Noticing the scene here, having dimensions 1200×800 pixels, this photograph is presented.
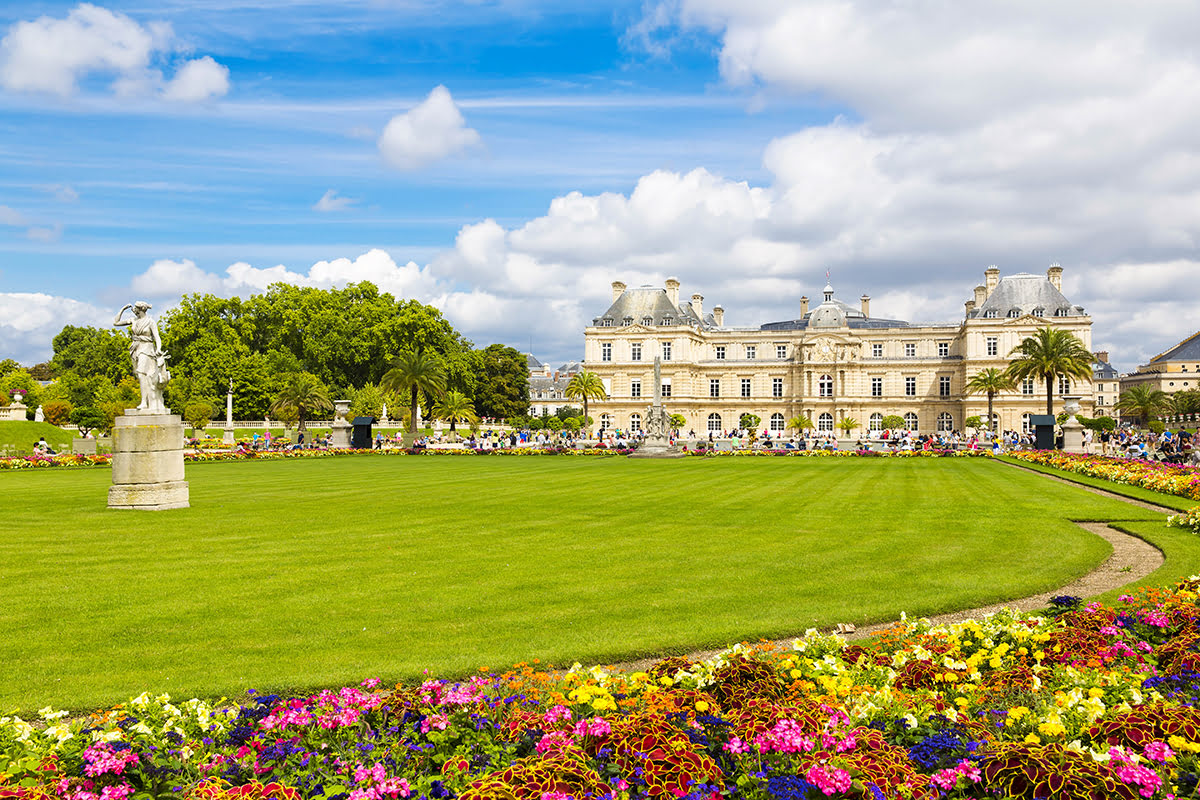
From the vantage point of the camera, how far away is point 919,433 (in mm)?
90188

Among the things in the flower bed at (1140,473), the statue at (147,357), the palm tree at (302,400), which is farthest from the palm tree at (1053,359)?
the palm tree at (302,400)

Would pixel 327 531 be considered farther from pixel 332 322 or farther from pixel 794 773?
pixel 332 322

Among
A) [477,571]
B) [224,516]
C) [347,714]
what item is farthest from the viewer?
[224,516]

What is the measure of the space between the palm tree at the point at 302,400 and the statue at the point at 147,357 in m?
47.9

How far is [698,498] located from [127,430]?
13963 millimetres

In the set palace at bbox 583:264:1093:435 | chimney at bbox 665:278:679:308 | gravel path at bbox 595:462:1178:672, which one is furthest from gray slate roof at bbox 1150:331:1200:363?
gravel path at bbox 595:462:1178:672

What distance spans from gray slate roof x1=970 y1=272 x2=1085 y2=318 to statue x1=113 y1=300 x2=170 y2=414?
87.8 meters

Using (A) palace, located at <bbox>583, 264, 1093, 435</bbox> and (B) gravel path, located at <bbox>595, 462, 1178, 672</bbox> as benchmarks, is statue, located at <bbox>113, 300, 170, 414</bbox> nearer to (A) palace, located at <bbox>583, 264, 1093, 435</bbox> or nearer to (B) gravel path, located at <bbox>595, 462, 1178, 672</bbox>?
(B) gravel path, located at <bbox>595, 462, 1178, 672</bbox>

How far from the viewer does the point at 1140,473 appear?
25.1 metres

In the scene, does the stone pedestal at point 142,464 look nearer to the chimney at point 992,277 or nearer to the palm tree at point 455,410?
the palm tree at point 455,410

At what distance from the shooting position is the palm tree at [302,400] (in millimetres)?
68125

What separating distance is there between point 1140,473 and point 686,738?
25.9 metres

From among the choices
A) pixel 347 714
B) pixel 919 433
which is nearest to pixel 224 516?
pixel 347 714

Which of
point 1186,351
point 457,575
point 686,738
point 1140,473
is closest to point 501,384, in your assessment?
point 1140,473
